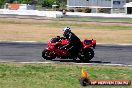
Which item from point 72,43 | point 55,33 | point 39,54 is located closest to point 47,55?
point 72,43

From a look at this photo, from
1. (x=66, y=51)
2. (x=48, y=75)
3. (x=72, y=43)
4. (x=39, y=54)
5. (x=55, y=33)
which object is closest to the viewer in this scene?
(x=48, y=75)

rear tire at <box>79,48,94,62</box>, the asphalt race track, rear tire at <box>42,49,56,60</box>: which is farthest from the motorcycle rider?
rear tire at <box>42,49,56,60</box>

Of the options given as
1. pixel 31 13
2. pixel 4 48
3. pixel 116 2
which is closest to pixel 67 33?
Result: pixel 4 48

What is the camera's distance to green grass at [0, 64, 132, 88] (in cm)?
1398

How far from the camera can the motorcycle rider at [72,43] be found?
20.5 meters

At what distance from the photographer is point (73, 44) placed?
2072cm

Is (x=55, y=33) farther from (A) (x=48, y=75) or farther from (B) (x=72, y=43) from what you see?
(A) (x=48, y=75)

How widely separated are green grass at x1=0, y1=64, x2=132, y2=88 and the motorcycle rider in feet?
5.12

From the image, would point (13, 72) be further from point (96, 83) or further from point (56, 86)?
point (96, 83)

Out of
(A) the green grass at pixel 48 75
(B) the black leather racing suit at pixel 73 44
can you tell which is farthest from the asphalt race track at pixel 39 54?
(A) the green grass at pixel 48 75

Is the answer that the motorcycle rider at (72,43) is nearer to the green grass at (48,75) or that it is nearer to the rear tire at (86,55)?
the rear tire at (86,55)

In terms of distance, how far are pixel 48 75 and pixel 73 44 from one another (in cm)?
506

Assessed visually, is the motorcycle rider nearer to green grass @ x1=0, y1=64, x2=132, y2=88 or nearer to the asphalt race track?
the asphalt race track

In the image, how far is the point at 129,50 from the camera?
87.2 feet
